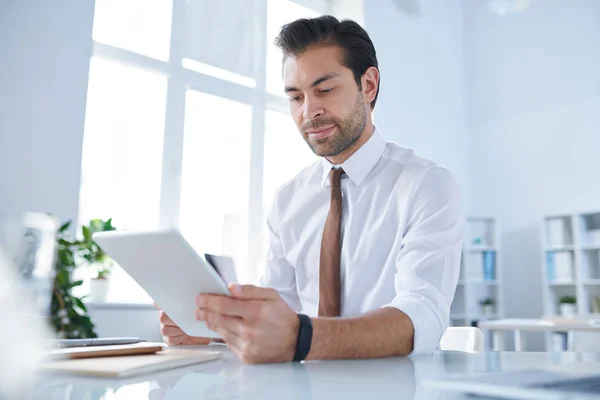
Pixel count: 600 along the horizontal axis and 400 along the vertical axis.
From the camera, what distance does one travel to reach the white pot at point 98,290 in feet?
11.2

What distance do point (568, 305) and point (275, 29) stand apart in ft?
12.7

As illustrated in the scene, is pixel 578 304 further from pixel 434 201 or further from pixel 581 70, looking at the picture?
pixel 434 201

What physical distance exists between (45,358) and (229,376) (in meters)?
0.30

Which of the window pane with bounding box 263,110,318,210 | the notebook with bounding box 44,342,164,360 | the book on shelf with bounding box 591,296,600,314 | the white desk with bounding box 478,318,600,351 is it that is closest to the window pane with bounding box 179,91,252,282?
the window pane with bounding box 263,110,318,210

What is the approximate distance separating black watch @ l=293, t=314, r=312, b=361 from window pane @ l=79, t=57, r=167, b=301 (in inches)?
125

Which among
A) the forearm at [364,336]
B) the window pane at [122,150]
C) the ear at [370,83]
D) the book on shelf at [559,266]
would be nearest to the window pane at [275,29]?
the window pane at [122,150]

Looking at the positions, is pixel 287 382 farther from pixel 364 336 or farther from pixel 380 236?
pixel 380 236

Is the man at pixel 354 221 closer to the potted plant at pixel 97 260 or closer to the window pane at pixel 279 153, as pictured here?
the potted plant at pixel 97 260

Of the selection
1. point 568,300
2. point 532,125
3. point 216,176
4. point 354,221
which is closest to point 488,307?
point 568,300

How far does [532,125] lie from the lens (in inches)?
241

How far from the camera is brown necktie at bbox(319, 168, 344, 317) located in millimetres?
1421

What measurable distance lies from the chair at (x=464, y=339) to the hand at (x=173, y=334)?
2.49ft

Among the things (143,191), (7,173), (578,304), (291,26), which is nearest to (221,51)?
(143,191)

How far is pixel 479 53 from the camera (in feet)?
22.1
